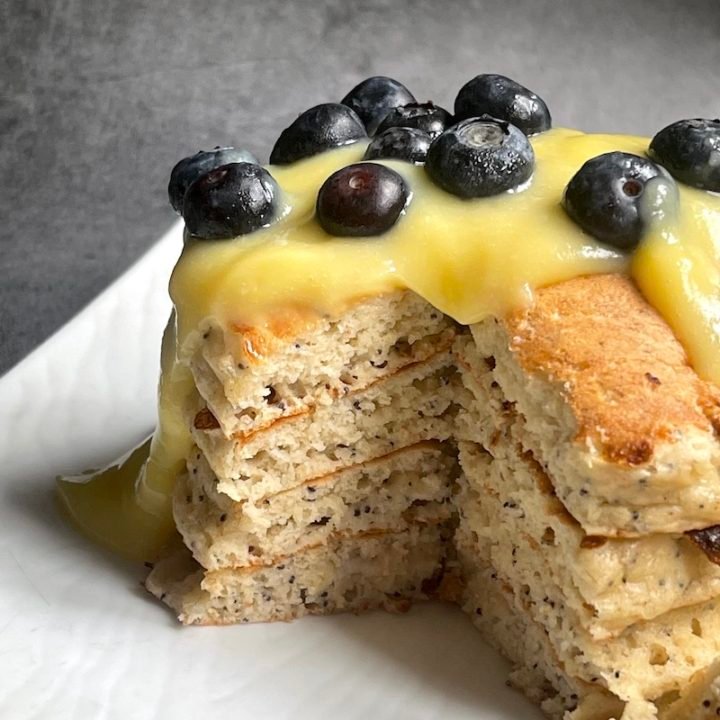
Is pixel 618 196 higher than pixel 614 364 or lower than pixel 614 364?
higher

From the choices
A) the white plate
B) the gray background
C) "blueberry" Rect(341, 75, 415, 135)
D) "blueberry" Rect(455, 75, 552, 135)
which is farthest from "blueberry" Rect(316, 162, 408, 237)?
the gray background

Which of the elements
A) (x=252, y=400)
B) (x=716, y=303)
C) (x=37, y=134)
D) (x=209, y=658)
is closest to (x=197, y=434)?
(x=252, y=400)

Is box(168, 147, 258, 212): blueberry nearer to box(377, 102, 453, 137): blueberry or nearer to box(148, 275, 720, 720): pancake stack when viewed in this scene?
box(377, 102, 453, 137): blueberry

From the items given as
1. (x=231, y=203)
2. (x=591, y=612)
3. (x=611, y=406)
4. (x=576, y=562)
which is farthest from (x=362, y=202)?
(x=591, y=612)

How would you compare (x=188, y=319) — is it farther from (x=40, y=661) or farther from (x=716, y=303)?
(x=716, y=303)

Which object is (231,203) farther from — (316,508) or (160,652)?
(160,652)
